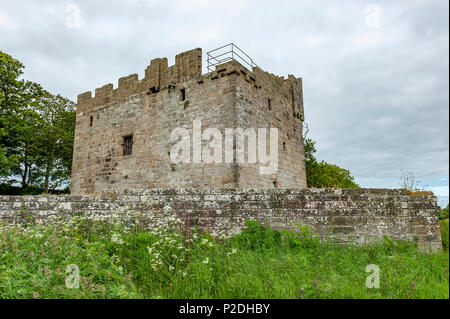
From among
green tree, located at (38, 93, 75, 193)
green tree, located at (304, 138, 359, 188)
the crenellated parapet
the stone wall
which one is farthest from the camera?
green tree, located at (38, 93, 75, 193)

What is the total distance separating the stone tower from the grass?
5.01m

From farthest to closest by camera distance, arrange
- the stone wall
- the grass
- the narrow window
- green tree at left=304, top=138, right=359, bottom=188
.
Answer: green tree at left=304, top=138, right=359, bottom=188, the narrow window, the stone wall, the grass

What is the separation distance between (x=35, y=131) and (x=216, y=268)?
2177 cm

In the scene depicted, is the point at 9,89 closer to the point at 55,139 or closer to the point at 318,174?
the point at 55,139

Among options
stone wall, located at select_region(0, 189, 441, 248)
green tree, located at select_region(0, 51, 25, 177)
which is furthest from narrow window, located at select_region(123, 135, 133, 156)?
green tree, located at select_region(0, 51, 25, 177)

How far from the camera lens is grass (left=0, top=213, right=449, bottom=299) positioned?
10.5ft

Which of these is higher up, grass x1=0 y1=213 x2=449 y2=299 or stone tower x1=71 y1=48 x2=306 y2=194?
stone tower x1=71 y1=48 x2=306 y2=194

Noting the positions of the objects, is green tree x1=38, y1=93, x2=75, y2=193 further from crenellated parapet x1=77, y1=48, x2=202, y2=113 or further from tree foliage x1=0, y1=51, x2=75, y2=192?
crenellated parapet x1=77, y1=48, x2=202, y2=113

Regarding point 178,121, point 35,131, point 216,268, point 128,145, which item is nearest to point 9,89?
point 35,131

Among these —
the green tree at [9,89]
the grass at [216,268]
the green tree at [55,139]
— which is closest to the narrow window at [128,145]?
the grass at [216,268]

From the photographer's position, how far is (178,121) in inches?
435

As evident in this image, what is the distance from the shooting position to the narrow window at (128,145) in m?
12.5
